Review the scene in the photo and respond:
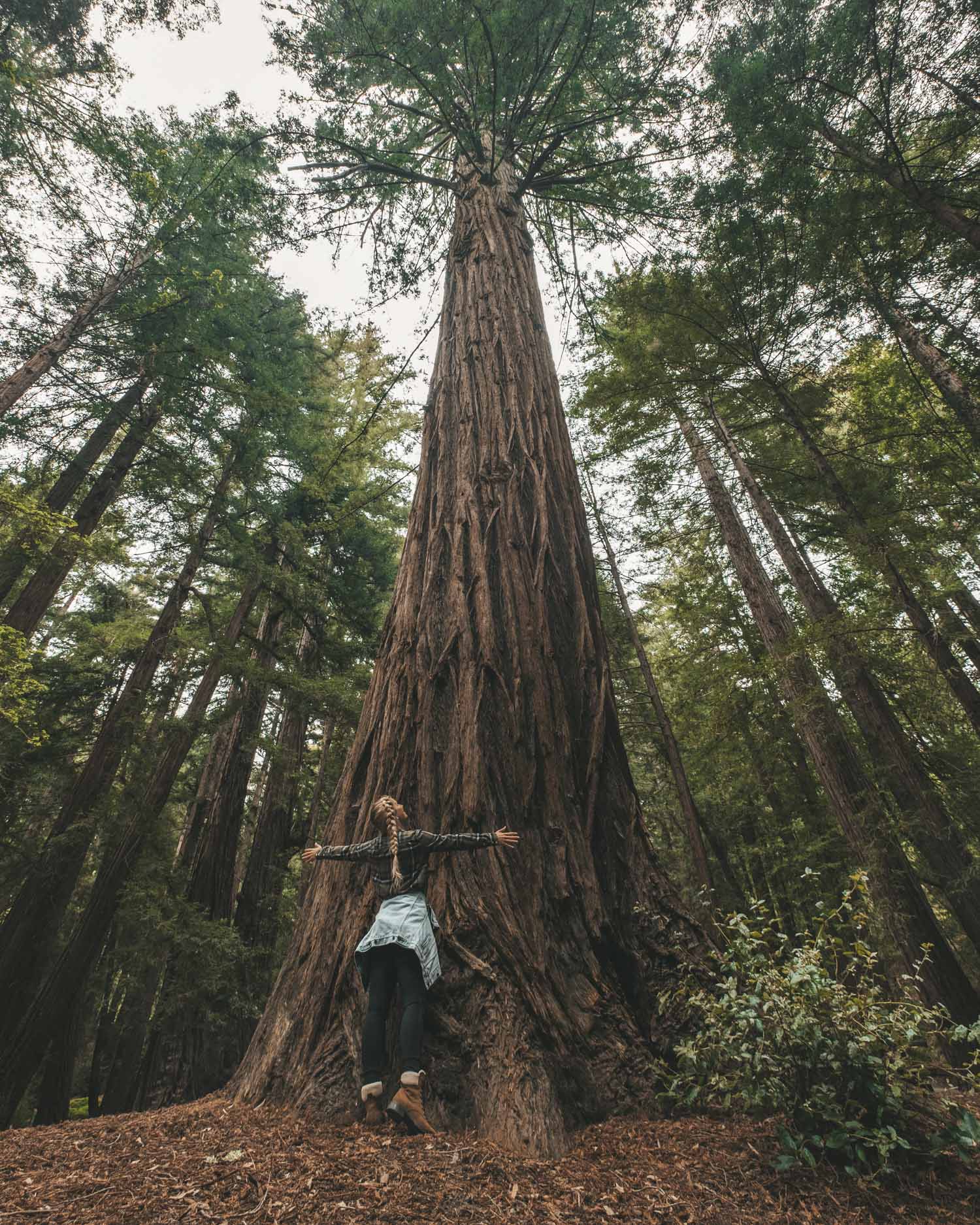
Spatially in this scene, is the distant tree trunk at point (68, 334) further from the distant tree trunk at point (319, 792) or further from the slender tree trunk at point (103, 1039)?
the slender tree trunk at point (103, 1039)

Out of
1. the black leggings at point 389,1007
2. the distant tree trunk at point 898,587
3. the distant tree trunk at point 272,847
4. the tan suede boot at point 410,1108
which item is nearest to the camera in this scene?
the tan suede boot at point 410,1108

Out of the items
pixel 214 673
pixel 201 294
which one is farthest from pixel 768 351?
pixel 201 294

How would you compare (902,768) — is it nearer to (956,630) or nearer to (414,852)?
(956,630)

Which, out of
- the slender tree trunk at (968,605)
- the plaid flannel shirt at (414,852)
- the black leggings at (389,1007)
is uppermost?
the slender tree trunk at (968,605)

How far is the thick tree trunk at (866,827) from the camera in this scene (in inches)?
219

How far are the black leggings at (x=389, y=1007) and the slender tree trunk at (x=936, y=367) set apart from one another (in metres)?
6.47

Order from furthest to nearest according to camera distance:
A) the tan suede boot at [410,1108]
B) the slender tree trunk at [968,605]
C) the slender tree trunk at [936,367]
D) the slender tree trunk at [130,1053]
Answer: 1. the slender tree trunk at [968,605]
2. the slender tree trunk at [130,1053]
3. the slender tree trunk at [936,367]
4. the tan suede boot at [410,1108]

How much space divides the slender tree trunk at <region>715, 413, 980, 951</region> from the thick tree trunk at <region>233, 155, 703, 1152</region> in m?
3.67

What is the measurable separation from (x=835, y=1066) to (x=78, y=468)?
36.1ft

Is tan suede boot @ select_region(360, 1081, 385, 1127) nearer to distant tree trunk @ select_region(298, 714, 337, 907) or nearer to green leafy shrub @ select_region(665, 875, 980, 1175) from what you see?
green leafy shrub @ select_region(665, 875, 980, 1175)

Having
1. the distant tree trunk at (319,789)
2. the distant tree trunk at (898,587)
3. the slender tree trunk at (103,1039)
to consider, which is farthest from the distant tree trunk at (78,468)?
the distant tree trunk at (898,587)

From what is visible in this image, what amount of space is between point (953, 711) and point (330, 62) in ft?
33.2

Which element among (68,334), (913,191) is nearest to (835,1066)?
(913,191)

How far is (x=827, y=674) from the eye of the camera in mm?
7797
